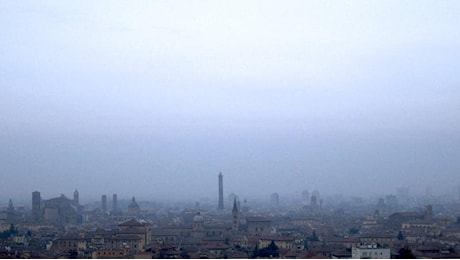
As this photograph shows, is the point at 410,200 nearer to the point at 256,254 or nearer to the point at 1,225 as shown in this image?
the point at 1,225

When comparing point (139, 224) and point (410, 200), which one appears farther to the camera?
point (410, 200)

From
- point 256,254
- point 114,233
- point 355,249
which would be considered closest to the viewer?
point 355,249

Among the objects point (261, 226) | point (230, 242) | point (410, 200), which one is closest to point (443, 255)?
point (230, 242)

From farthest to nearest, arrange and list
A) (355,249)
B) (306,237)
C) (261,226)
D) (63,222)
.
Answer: (63,222), (261,226), (306,237), (355,249)

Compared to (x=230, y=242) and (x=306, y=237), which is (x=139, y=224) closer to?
(x=230, y=242)

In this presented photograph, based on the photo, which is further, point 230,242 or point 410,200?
point 410,200

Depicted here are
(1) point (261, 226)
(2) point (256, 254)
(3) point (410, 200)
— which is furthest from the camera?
(3) point (410, 200)

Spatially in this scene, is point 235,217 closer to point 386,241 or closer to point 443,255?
point 386,241

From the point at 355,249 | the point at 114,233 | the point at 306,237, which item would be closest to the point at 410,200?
the point at 306,237

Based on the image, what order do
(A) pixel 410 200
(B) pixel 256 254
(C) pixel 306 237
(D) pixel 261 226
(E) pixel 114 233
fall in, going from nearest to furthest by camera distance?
(B) pixel 256 254
(E) pixel 114 233
(C) pixel 306 237
(D) pixel 261 226
(A) pixel 410 200
